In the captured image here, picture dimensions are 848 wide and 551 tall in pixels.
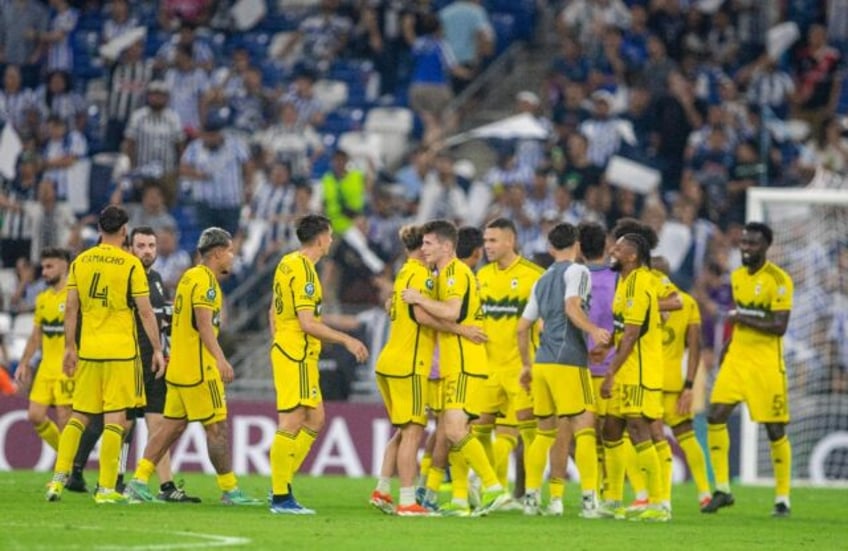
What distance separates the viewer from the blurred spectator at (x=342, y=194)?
25750mm

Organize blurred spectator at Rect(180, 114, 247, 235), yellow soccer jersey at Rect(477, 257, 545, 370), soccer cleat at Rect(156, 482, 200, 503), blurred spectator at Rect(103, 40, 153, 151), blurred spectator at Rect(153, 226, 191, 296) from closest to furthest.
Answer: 1. soccer cleat at Rect(156, 482, 200, 503)
2. yellow soccer jersey at Rect(477, 257, 545, 370)
3. blurred spectator at Rect(153, 226, 191, 296)
4. blurred spectator at Rect(180, 114, 247, 235)
5. blurred spectator at Rect(103, 40, 153, 151)

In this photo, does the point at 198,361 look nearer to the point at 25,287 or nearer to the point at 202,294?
the point at 202,294

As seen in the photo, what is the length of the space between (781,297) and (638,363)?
7.79 ft

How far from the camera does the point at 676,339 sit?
17.8 meters

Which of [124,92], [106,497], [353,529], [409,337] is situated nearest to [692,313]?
[409,337]

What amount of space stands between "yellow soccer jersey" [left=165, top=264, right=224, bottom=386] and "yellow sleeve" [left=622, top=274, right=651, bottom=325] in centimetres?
334

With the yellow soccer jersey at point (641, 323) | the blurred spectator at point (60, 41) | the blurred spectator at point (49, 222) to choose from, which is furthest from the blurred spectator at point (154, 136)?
the yellow soccer jersey at point (641, 323)

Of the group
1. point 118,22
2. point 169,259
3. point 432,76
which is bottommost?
point 169,259

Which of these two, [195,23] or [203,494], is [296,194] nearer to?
[195,23]

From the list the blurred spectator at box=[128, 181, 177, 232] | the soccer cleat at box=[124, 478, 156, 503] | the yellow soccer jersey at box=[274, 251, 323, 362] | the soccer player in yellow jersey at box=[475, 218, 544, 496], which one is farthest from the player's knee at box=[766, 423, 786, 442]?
the blurred spectator at box=[128, 181, 177, 232]

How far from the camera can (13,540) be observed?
40.7ft

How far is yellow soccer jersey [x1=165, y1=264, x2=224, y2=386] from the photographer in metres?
15.6

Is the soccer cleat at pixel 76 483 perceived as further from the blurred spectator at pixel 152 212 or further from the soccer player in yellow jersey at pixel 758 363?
the blurred spectator at pixel 152 212

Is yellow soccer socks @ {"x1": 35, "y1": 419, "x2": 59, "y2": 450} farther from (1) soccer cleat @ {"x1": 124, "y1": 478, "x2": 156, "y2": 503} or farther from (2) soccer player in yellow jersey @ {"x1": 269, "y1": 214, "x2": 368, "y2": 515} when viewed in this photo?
(2) soccer player in yellow jersey @ {"x1": 269, "y1": 214, "x2": 368, "y2": 515}
